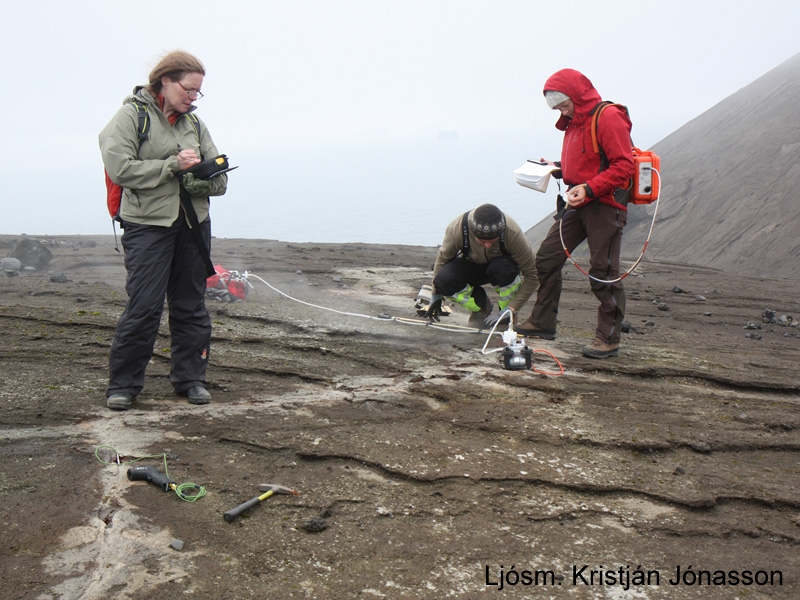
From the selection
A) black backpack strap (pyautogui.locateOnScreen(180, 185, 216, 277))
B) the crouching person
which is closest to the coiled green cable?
black backpack strap (pyautogui.locateOnScreen(180, 185, 216, 277))

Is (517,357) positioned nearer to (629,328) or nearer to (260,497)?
(260,497)

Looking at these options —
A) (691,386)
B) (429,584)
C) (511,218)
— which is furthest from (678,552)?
(511,218)

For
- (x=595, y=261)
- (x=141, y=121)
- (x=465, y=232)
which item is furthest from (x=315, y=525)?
(x=465, y=232)

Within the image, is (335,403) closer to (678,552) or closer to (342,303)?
(678,552)

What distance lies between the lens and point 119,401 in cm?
379

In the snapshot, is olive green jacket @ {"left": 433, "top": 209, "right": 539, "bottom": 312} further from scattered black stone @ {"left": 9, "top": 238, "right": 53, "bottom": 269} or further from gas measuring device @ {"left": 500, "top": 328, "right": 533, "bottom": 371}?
scattered black stone @ {"left": 9, "top": 238, "right": 53, "bottom": 269}

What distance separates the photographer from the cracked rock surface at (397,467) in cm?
259

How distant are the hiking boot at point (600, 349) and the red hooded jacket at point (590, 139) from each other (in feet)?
3.42

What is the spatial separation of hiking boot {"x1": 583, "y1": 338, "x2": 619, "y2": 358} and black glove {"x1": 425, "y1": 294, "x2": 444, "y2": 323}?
137 cm

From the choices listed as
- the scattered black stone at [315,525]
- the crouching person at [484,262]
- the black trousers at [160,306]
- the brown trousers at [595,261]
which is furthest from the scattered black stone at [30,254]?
the scattered black stone at [315,525]

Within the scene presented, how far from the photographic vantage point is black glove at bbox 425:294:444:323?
6.09 meters

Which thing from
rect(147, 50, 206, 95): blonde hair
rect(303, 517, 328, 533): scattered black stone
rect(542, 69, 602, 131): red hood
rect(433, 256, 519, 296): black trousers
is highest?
rect(542, 69, 602, 131): red hood

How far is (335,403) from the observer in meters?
4.18

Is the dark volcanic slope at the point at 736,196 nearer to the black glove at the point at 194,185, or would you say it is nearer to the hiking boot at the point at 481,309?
the hiking boot at the point at 481,309
